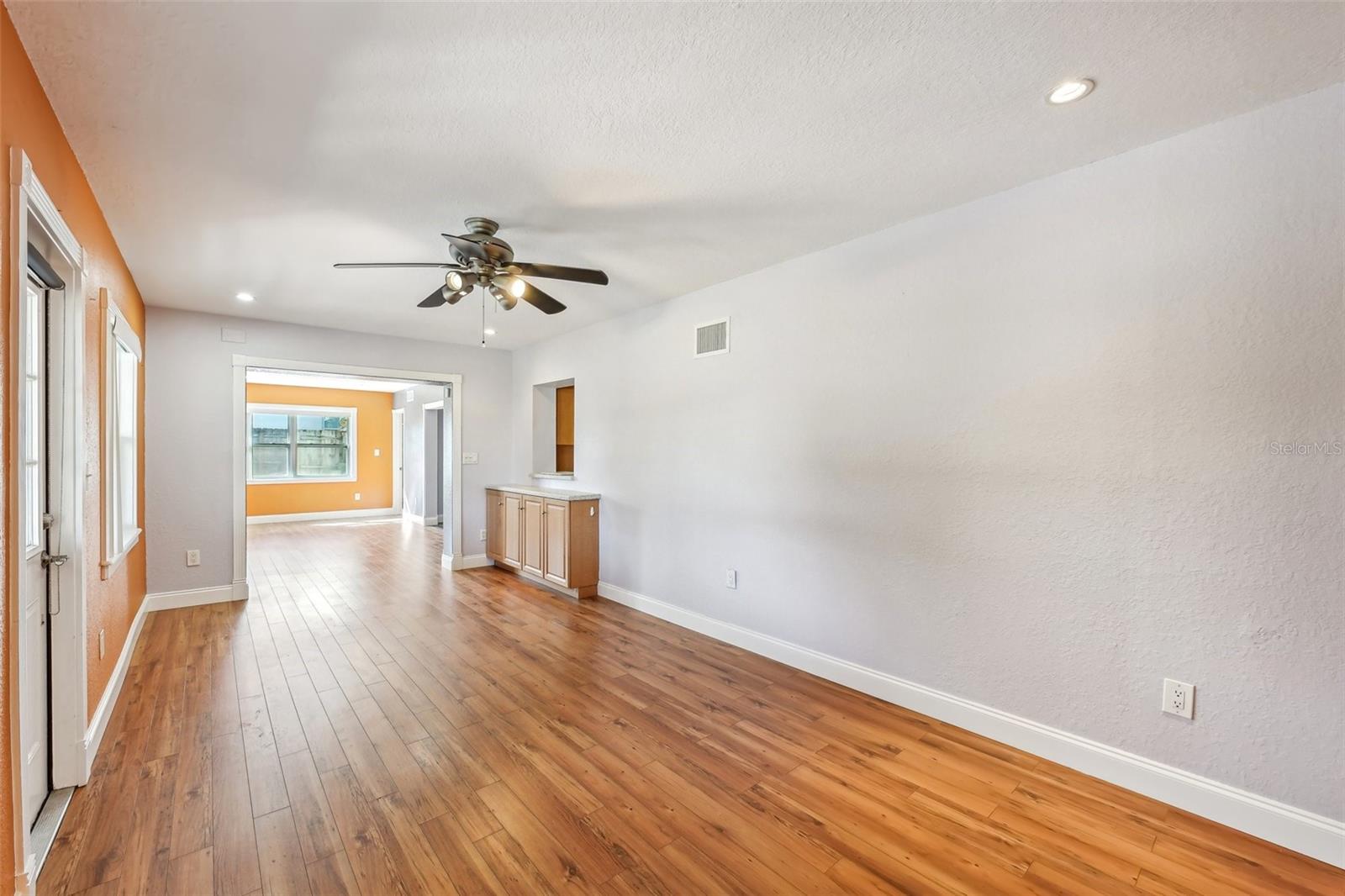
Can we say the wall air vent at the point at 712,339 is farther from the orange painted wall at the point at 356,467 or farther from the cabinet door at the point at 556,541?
the orange painted wall at the point at 356,467

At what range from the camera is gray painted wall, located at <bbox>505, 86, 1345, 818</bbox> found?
1.82 meters

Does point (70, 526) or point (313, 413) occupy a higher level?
point (313, 413)

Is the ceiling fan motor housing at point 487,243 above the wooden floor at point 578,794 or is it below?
above

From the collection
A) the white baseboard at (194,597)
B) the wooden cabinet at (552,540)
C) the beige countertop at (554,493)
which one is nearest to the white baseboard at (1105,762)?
the wooden cabinet at (552,540)

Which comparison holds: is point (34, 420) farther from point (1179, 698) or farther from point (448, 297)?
point (1179, 698)

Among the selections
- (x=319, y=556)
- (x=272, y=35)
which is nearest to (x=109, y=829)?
(x=272, y=35)

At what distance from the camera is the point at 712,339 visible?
12.7ft

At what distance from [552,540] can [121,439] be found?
2.91 m

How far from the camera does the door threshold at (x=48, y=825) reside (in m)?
1.71

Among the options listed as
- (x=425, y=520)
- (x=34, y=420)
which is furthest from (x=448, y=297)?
(x=425, y=520)

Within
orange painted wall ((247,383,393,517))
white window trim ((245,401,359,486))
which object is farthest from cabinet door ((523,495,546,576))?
orange painted wall ((247,383,393,517))

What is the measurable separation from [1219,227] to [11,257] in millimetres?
3721

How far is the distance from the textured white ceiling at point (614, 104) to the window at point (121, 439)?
65 centimetres

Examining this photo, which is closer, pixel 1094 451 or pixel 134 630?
pixel 1094 451
